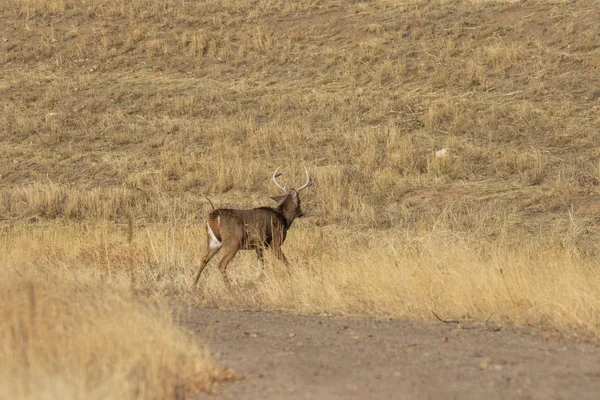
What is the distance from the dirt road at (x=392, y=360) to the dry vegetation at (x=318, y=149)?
819 mm

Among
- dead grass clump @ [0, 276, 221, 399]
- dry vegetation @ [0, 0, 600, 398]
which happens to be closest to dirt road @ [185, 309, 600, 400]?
dead grass clump @ [0, 276, 221, 399]

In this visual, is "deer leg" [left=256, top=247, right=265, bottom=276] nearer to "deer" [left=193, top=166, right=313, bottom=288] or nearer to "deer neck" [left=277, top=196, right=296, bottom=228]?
"deer" [left=193, top=166, right=313, bottom=288]

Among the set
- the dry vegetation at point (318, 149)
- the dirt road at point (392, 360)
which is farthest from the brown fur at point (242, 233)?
the dirt road at point (392, 360)

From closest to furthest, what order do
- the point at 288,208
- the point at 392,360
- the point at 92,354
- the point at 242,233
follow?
the point at 92,354 < the point at 392,360 < the point at 242,233 < the point at 288,208

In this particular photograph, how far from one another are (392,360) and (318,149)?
15.0 metres

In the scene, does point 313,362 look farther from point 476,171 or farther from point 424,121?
point 424,121

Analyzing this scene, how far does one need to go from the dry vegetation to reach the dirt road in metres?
0.82

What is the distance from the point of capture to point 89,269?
12695 mm

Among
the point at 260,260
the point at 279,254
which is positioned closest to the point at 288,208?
the point at 279,254

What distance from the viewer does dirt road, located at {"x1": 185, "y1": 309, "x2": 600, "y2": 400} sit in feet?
21.3

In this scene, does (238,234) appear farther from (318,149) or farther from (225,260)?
(318,149)

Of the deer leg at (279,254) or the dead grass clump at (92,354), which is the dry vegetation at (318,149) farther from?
the deer leg at (279,254)

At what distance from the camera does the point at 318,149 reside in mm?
22281

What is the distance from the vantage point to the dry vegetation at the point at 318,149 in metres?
10.9
